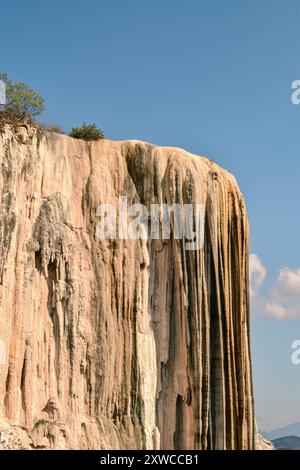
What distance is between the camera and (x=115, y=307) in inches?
977

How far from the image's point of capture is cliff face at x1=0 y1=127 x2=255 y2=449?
22.3 metres

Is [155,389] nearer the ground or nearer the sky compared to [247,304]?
nearer the ground

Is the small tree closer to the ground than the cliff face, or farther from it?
farther from it

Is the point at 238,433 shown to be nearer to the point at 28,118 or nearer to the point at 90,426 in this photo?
the point at 90,426

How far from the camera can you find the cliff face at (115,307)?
22.3 m

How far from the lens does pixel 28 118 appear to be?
25.2 metres

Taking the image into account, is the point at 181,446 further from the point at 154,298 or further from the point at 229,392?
the point at 154,298

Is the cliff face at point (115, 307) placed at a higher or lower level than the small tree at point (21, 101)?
lower

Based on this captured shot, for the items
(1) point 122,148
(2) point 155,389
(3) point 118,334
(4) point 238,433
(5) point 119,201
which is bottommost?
(4) point 238,433
